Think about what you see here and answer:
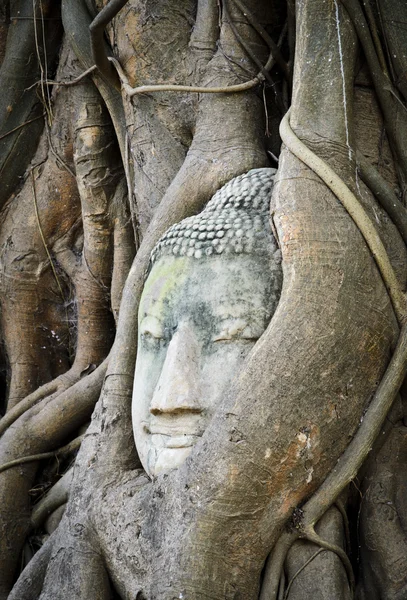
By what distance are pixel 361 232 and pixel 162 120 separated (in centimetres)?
105

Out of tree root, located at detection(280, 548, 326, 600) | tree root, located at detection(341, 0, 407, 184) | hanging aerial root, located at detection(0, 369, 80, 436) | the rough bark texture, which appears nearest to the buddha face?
the rough bark texture

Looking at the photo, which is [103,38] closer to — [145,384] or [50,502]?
[145,384]

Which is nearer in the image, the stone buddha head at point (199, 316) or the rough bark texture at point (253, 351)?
the rough bark texture at point (253, 351)

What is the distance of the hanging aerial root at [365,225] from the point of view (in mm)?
2254

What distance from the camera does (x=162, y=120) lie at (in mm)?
3053

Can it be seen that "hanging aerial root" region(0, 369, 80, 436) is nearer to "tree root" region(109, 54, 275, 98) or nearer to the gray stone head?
the gray stone head

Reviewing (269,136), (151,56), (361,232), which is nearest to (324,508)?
(361,232)

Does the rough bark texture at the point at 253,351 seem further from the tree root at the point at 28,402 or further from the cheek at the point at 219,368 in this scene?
the cheek at the point at 219,368

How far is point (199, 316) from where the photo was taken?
236cm

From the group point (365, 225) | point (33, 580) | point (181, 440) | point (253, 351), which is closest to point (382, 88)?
point (365, 225)

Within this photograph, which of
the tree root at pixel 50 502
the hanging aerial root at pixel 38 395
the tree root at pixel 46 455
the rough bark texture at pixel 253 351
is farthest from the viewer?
the hanging aerial root at pixel 38 395

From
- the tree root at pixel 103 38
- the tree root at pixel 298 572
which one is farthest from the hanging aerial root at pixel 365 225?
the tree root at pixel 103 38

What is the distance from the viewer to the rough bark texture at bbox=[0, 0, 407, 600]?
2.12 metres

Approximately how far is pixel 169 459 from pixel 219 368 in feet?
0.86
